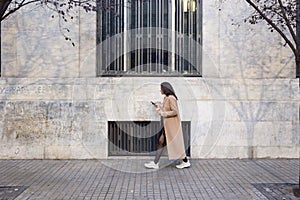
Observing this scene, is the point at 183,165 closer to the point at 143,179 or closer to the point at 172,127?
the point at 172,127

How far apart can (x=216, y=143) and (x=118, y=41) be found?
11.4ft

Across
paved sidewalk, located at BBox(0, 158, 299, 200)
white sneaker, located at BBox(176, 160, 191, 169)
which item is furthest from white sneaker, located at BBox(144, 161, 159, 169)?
white sneaker, located at BBox(176, 160, 191, 169)

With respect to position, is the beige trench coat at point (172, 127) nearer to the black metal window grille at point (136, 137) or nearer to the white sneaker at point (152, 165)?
the white sneaker at point (152, 165)

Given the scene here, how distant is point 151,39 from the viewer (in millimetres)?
10594

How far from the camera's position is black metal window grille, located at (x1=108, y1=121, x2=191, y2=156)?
10.3 meters

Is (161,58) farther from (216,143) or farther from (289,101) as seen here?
(289,101)

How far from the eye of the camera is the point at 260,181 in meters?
7.95

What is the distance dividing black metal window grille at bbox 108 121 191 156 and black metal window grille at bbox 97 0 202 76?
128 cm

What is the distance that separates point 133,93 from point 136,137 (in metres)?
1.10

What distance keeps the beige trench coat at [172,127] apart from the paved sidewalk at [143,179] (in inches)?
15.0

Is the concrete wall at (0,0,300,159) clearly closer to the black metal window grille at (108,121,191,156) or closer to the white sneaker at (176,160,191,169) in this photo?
the black metal window grille at (108,121,191,156)

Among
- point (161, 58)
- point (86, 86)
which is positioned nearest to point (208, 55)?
point (161, 58)

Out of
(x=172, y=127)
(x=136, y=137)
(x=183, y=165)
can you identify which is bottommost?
(x=183, y=165)

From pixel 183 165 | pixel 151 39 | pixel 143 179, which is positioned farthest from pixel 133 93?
pixel 143 179
